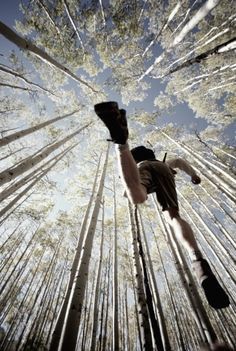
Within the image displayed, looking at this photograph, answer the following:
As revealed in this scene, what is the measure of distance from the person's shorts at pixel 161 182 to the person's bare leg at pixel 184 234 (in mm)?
88

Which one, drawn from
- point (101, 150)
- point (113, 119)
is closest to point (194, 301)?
point (113, 119)

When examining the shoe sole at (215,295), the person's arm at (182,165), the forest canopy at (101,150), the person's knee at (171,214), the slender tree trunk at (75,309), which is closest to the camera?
the shoe sole at (215,295)

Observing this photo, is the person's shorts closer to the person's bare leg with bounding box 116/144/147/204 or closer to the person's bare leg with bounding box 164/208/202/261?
the person's bare leg with bounding box 164/208/202/261

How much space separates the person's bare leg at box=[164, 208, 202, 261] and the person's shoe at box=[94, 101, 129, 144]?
37.2 inches

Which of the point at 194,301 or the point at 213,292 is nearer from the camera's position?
the point at 213,292

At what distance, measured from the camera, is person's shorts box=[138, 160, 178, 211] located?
2.40 meters

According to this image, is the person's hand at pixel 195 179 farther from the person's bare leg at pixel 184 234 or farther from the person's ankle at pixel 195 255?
the person's ankle at pixel 195 255

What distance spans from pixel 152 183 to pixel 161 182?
11 cm

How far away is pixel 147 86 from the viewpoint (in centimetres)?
1104

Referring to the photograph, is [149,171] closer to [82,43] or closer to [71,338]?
[71,338]

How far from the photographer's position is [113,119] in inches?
72.4

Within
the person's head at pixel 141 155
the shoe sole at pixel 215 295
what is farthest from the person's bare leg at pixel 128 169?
the shoe sole at pixel 215 295

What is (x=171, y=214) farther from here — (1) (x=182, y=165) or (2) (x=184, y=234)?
(1) (x=182, y=165)

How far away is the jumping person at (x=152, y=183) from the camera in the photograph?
163 cm
